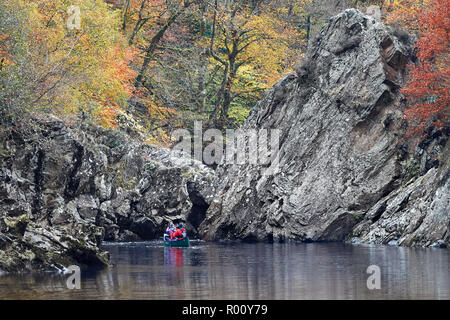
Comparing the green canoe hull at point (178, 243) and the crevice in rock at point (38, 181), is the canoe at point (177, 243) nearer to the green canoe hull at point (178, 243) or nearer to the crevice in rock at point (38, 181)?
the green canoe hull at point (178, 243)

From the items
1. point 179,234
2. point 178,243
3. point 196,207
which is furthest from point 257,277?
point 196,207

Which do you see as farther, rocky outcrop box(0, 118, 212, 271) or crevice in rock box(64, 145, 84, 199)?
crevice in rock box(64, 145, 84, 199)

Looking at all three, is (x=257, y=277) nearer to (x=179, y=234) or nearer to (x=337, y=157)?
(x=179, y=234)

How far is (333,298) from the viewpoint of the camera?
49.4 feet
